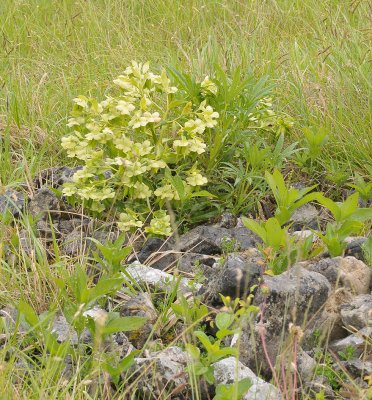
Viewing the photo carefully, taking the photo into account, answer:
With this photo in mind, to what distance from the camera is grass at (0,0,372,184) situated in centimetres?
434

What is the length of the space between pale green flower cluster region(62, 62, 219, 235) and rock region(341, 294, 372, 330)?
94 cm

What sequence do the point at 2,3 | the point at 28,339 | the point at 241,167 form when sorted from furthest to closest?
the point at 2,3, the point at 241,167, the point at 28,339

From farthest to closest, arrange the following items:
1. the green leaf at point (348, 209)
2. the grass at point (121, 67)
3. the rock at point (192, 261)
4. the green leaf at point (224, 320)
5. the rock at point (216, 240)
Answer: the rock at point (216, 240), the rock at point (192, 261), the green leaf at point (348, 209), the grass at point (121, 67), the green leaf at point (224, 320)

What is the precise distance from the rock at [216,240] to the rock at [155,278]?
27 centimetres

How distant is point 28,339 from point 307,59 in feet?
9.95

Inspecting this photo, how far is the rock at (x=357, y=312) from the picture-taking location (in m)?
2.82

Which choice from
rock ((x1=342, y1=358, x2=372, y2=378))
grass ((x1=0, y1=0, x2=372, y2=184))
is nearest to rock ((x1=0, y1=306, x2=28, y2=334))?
grass ((x1=0, y1=0, x2=372, y2=184))

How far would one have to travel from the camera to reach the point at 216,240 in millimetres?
3602

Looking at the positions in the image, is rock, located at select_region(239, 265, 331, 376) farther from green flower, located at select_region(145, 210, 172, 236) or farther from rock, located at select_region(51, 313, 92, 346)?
green flower, located at select_region(145, 210, 172, 236)

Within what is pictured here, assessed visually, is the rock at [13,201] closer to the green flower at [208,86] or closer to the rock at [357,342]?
the green flower at [208,86]

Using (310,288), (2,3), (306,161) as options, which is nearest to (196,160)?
(306,161)

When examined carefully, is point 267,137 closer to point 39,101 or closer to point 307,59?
point 307,59

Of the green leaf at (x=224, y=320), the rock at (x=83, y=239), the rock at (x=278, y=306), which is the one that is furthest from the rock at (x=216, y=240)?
the green leaf at (x=224, y=320)

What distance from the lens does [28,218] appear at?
11.5 feet
